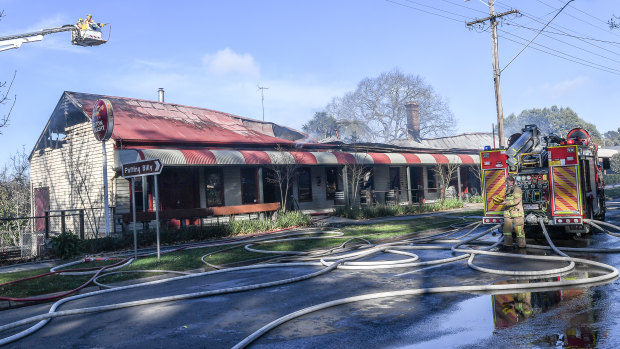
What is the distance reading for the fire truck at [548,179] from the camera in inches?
407

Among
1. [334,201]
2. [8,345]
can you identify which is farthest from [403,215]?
[8,345]

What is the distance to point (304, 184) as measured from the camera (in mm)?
24812

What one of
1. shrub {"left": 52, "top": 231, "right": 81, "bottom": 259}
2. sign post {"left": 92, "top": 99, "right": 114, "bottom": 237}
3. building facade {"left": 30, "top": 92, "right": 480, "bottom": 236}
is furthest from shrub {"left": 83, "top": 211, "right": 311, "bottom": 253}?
building facade {"left": 30, "top": 92, "right": 480, "bottom": 236}

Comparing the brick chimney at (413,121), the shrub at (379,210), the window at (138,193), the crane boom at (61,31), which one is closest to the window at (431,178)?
the shrub at (379,210)

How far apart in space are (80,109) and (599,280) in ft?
66.3

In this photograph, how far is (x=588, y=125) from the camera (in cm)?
9144

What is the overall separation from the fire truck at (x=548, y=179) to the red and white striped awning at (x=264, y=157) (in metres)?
10.5

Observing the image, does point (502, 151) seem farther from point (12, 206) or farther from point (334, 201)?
point (12, 206)

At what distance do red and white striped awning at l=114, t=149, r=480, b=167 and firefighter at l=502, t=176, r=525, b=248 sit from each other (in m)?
11.4

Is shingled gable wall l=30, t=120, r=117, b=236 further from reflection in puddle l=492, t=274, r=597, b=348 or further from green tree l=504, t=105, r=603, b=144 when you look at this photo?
green tree l=504, t=105, r=603, b=144

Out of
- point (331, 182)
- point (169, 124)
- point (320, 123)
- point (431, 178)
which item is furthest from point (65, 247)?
point (320, 123)

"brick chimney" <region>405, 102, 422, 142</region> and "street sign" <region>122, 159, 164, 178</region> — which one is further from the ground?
"brick chimney" <region>405, 102, 422, 142</region>

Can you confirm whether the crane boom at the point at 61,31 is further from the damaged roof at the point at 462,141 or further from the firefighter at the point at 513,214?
the damaged roof at the point at 462,141

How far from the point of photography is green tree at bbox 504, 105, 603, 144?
90094 mm
